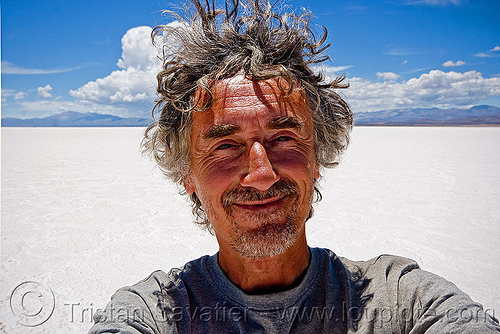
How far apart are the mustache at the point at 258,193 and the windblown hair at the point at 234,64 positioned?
453 mm

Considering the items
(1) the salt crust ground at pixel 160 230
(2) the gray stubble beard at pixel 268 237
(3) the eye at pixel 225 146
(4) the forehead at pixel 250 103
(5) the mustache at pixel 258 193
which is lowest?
(1) the salt crust ground at pixel 160 230

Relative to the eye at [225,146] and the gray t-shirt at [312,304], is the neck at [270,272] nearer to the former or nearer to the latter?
the gray t-shirt at [312,304]

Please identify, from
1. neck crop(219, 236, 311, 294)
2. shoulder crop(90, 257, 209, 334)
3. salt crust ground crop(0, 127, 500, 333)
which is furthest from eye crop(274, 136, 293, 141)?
salt crust ground crop(0, 127, 500, 333)

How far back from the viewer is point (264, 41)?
2.02 metres

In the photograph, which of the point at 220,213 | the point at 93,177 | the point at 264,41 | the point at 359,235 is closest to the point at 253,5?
the point at 264,41

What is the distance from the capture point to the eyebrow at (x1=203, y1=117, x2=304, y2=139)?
1664 millimetres

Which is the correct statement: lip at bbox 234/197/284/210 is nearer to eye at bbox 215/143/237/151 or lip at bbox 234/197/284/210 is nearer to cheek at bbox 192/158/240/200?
cheek at bbox 192/158/240/200

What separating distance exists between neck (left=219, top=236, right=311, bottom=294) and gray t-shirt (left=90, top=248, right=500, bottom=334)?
0.08 metres

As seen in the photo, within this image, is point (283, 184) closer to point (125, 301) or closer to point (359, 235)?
point (125, 301)

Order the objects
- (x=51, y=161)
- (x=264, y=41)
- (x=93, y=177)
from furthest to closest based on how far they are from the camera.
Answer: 1. (x=51, y=161)
2. (x=93, y=177)
3. (x=264, y=41)

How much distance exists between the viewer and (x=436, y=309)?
1.29 m

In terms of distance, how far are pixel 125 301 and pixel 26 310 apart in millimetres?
2642

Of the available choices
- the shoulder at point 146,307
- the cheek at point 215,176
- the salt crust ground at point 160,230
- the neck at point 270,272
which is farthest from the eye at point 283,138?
the salt crust ground at point 160,230

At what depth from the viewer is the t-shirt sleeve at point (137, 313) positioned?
52.1 inches
